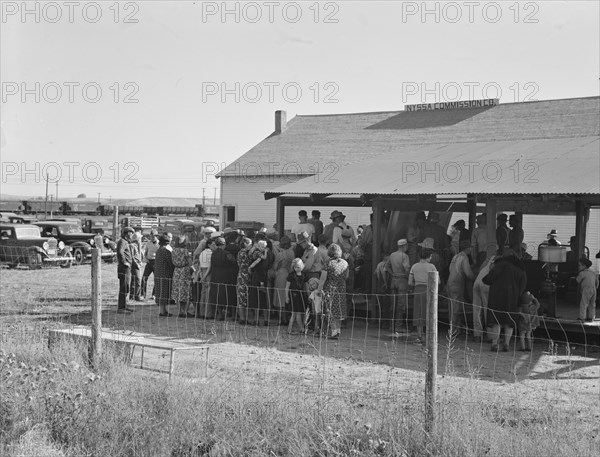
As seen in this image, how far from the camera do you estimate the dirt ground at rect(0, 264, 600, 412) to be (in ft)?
29.5

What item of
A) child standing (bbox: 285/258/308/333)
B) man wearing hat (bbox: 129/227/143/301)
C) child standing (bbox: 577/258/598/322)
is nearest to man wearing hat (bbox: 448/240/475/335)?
child standing (bbox: 577/258/598/322)

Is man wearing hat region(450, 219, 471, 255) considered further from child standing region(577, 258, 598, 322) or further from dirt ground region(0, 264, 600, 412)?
child standing region(577, 258, 598, 322)

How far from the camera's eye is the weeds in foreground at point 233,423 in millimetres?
5883

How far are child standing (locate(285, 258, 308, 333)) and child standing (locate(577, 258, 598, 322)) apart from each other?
4385 mm

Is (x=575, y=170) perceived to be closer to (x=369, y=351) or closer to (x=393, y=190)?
(x=393, y=190)

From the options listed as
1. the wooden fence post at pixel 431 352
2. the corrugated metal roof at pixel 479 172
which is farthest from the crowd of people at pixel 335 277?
the wooden fence post at pixel 431 352

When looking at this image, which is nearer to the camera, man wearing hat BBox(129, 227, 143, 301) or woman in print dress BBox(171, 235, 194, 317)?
woman in print dress BBox(171, 235, 194, 317)

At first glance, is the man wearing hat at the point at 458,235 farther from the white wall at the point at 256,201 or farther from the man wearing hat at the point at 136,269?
the white wall at the point at 256,201

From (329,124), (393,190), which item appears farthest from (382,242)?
(329,124)

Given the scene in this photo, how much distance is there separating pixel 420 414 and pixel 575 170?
28.8 ft

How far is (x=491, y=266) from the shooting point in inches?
479

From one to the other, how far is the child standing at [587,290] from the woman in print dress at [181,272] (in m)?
6.86

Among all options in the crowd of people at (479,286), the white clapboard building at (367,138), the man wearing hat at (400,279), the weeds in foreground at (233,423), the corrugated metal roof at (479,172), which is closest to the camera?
the weeds in foreground at (233,423)

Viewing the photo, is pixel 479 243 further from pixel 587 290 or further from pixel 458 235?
pixel 587 290
